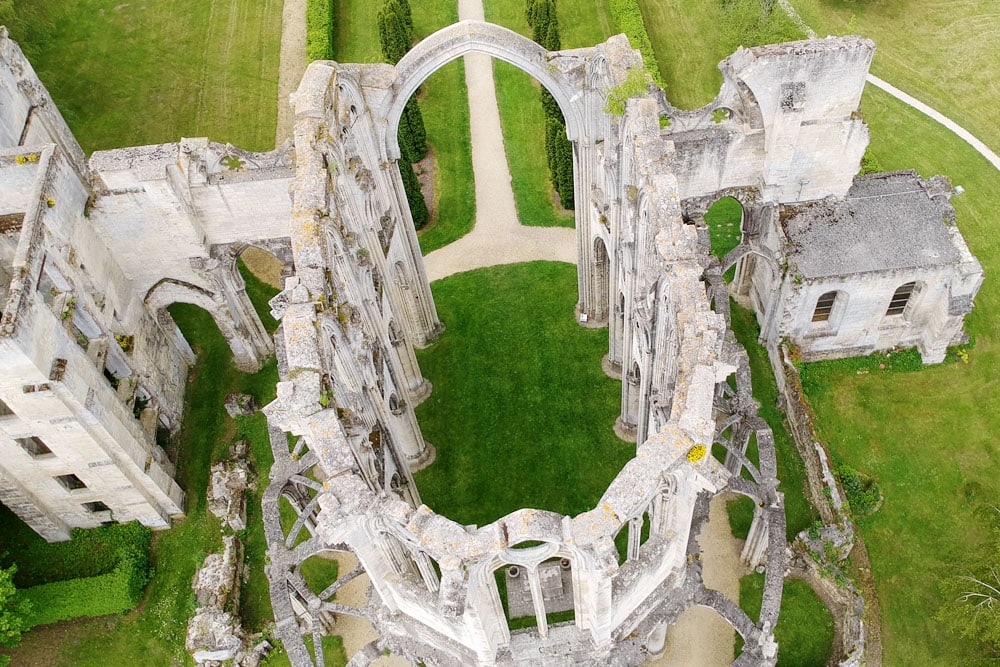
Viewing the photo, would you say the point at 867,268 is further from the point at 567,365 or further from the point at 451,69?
the point at 451,69

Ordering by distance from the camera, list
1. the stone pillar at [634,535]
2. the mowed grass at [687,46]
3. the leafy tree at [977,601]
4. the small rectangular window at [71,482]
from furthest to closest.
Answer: the mowed grass at [687,46]
the small rectangular window at [71,482]
the leafy tree at [977,601]
the stone pillar at [634,535]

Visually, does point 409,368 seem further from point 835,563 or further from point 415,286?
point 835,563

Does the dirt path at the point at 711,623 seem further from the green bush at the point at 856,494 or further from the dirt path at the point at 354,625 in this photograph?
the dirt path at the point at 354,625

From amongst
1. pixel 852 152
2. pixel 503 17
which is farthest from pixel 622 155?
pixel 503 17

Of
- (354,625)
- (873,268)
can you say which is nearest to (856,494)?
(873,268)

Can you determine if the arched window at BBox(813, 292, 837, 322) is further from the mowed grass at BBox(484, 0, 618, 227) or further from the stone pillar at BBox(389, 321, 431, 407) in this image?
the stone pillar at BBox(389, 321, 431, 407)

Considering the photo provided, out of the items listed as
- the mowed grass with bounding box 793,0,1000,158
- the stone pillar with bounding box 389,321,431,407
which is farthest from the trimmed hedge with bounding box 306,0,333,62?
the mowed grass with bounding box 793,0,1000,158

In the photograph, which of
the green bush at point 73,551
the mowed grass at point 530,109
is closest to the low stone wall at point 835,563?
the mowed grass at point 530,109
